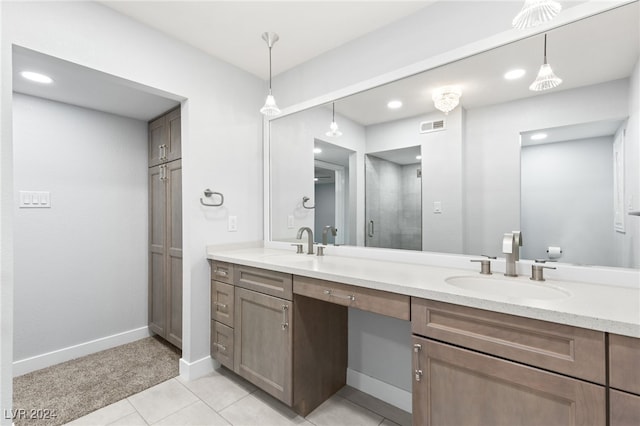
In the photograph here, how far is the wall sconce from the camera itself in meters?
1.70

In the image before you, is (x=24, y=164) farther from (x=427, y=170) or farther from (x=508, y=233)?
(x=508, y=233)

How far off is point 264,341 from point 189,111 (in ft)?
5.69

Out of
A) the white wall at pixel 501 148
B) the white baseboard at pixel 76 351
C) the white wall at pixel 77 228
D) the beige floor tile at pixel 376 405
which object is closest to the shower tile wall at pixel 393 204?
the white wall at pixel 501 148

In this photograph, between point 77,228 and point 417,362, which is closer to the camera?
point 417,362

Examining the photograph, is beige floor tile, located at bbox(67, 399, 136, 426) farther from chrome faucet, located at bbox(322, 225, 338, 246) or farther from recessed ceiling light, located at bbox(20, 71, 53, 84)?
recessed ceiling light, located at bbox(20, 71, 53, 84)

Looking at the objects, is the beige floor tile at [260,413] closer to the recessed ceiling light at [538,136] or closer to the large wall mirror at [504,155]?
the large wall mirror at [504,155]

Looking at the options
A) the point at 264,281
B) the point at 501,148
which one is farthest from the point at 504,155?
the point at 264,281

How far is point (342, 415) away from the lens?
1.78 metres

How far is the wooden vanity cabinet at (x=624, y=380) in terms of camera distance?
2.72ft

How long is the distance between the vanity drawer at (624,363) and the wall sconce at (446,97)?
1.31 m

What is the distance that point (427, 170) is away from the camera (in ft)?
5.98

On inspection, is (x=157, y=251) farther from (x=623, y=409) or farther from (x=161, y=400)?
(x=623, y=409)

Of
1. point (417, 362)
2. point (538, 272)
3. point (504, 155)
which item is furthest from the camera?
point (504, 155)

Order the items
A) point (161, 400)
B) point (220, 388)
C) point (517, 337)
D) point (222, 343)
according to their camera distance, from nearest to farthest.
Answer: point (517, 337)
point (161, 400)
point (220, 388)
point (222, 343)
